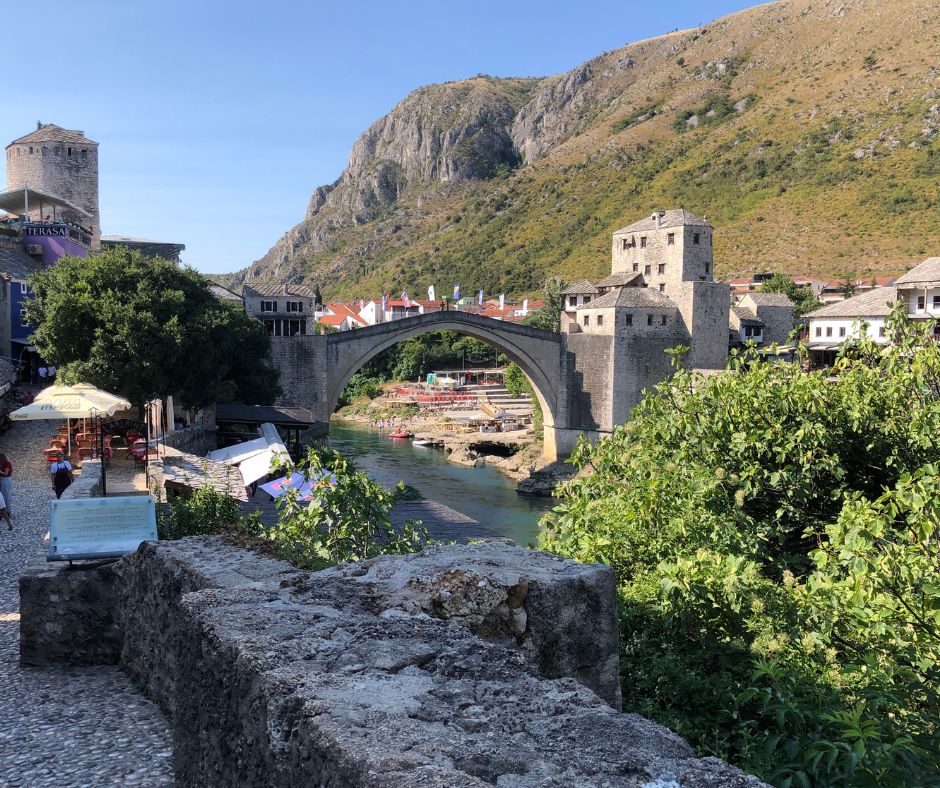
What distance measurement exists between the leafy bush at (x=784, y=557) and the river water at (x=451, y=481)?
13.9 metres

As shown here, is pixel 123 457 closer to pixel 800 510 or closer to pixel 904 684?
pixel 800 510

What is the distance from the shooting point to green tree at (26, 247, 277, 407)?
1717 cm

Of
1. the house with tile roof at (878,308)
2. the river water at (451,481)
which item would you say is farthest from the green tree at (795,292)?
the river water at (451,481)

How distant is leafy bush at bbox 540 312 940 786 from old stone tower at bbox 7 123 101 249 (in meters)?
37.4

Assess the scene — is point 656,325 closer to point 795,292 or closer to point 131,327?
point 795,292

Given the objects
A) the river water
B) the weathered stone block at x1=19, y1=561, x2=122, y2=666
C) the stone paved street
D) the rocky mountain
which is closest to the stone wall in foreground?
the stone paved street

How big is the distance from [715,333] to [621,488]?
2575 centimetres

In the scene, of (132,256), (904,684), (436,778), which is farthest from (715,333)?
(436,778)

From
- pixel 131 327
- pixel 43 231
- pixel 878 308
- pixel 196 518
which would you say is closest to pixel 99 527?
pixel 196 518

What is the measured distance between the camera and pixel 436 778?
1.93m

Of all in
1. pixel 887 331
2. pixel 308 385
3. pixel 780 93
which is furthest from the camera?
pixel 780 93

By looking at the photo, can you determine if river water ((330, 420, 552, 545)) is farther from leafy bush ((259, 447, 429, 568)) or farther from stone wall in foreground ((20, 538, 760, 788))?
stone wall in foreground ((20, 538, 760, 788))

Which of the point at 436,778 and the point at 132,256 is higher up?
the point at 132,256

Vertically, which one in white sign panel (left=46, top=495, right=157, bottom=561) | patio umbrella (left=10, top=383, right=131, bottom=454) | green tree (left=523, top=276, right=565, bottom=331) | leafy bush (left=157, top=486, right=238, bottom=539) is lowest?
leafy bush (left=157, top=486, right=238, bottom=539)
